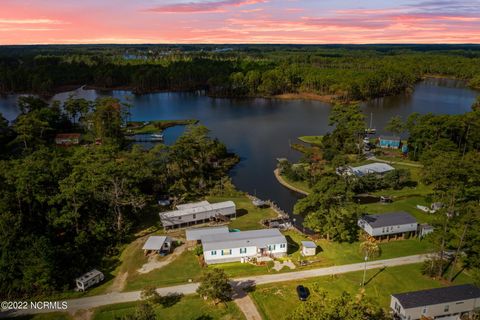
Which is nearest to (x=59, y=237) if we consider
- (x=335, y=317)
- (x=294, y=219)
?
(x=294, y=219)

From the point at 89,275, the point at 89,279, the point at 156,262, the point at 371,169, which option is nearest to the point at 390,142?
the point at 371,169

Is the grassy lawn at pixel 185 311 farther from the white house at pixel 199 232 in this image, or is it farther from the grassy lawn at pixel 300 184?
the grassy lawn at pixel 300 184

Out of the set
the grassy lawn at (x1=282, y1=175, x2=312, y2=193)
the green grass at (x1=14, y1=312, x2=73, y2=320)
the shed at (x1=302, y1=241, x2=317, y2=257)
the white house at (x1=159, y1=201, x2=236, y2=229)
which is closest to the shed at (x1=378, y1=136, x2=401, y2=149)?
the grassy lawn at (x1=282, y1=175, x2=312, y2=193)

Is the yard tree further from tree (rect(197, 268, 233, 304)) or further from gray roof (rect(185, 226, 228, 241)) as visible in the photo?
gray roof (rect(185, 226, 228, 241))

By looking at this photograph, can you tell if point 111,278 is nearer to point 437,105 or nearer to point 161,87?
point 437,105

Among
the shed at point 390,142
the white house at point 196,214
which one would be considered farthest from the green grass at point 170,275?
the shed at point 390,142

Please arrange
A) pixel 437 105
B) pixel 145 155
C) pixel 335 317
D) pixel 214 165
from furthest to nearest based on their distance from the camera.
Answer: pixel 437 105 → pixel 214 165 → pixel 145 155 → pixel 335 317
